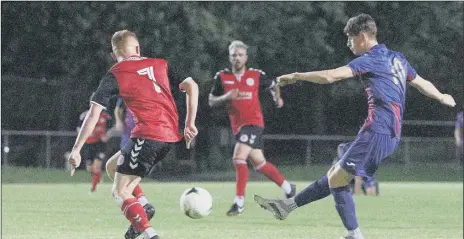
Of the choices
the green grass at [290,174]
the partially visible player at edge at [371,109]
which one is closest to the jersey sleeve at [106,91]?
the partially visible player at edge at [371,109]

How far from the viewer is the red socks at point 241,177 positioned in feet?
49.4

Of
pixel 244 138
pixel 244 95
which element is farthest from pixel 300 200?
pixel 244 95

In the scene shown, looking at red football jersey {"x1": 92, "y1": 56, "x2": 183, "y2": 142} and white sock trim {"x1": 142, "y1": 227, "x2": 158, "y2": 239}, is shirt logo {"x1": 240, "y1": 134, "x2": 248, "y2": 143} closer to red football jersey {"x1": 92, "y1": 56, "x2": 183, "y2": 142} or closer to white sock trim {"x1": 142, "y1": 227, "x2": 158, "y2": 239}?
red football jersey {"x1": 92, "y1": 56, "x2": 183, "y2": 142}

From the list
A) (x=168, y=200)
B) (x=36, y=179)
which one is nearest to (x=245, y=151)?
(x=168, y=200)

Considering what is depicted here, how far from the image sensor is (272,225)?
13.2m

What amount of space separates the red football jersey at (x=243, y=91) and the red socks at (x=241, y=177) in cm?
44

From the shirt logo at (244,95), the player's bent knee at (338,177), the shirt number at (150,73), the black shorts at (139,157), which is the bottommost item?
the shirt logo at (244,95)

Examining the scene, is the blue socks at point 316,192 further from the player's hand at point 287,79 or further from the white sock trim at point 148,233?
the white sock trim at point 148,233

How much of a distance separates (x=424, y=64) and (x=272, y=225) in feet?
73.0

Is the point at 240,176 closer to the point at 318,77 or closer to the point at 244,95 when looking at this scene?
the point at 244,95

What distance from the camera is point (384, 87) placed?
9.76m

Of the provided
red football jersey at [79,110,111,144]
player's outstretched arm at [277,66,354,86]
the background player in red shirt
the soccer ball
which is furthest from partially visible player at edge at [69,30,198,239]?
red football jersey at [79,110,111,144]

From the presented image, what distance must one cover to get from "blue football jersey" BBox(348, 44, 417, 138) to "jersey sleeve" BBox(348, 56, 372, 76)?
0.01m

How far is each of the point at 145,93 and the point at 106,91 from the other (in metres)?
0.38
